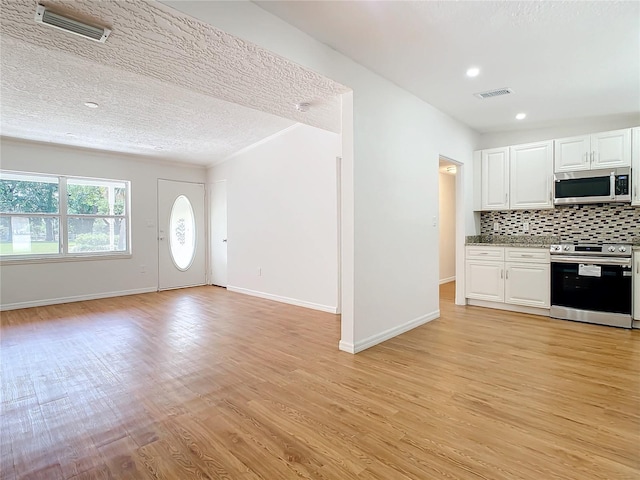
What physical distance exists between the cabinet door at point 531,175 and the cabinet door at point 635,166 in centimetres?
81

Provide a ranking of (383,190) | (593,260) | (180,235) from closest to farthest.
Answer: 1. (383,190)
2. (593,260)
3. (180,235)

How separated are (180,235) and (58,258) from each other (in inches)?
81.2

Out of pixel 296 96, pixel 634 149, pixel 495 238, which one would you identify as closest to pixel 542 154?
pixel 634 149

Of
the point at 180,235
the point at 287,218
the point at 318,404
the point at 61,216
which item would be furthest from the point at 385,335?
the point at 61,216

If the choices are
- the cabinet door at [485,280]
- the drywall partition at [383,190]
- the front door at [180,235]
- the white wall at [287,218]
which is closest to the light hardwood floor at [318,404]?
the drywall partition at [383,190]

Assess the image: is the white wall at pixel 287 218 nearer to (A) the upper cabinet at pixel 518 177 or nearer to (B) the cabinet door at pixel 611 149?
(A) the upper cabinet at pixel 518 177

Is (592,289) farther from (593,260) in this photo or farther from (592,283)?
(593,260)

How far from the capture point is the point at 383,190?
344 centimetres

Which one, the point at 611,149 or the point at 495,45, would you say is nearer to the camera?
the point at 495,45

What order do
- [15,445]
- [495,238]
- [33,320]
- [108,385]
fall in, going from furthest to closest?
[495,238]
[33,320]
[108,385]
[15,445]

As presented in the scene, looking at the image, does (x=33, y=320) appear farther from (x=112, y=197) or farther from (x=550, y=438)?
(x=550, y=438)

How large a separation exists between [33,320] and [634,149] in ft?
26.0

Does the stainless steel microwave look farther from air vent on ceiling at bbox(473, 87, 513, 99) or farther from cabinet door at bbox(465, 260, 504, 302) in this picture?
air vent on ceiling at bbox(473, 87, 513, 99)

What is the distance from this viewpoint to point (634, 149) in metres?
3.98
